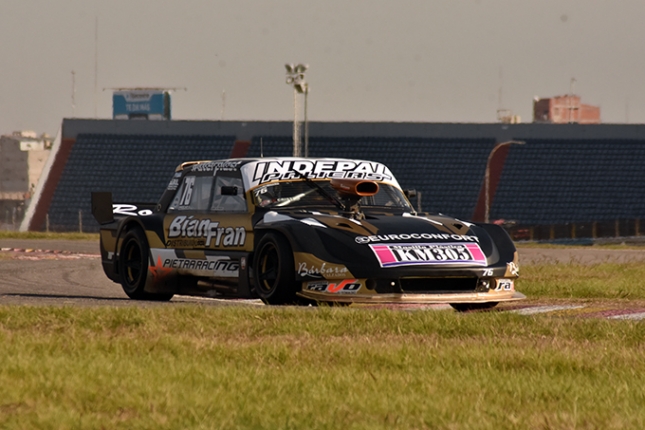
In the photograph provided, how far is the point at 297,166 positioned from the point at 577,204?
171 ft

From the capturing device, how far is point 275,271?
10.4m

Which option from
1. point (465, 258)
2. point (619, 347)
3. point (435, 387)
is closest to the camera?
point (435, 387)

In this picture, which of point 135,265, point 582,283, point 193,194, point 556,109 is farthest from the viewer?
point 556,109

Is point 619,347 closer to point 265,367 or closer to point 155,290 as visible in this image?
point 265,367

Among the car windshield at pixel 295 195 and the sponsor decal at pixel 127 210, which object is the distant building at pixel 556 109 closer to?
the sponsor decal at pixel 127 210

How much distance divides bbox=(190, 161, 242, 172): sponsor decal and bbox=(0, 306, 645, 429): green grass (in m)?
3.01

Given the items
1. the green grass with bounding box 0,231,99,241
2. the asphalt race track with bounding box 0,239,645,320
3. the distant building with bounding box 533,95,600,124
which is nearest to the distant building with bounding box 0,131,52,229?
the distant building with bounding box 533,95,600,124

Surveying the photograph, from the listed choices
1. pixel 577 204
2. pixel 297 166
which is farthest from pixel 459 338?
pixel 577 204

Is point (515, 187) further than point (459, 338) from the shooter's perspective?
Yes

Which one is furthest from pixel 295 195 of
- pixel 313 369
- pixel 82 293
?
pixel 313 369

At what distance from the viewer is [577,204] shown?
202ft

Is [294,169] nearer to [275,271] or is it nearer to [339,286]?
[275,271]

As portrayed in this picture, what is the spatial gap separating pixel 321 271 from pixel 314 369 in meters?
3.73

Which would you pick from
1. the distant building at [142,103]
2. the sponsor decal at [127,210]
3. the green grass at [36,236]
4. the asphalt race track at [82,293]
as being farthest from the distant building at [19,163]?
the sponsor decal at [127,210]
